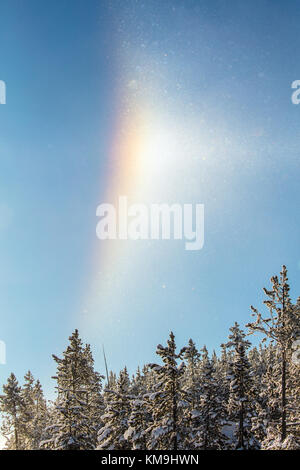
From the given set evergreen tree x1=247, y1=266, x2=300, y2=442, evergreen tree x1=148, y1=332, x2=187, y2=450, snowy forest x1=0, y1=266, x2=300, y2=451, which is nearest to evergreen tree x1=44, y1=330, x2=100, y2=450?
snowy forest x1=0, y1=266, x2=300, y2=451

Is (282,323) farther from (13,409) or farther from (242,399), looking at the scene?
(13,409)

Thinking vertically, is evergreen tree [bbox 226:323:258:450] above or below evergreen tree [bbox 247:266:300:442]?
below

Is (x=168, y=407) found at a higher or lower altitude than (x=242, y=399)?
higher

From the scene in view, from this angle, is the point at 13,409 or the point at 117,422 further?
the point at 13,409

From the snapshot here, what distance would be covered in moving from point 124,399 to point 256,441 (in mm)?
16764

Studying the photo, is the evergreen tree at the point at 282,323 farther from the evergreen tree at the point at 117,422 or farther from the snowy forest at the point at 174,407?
the evergreen tree at the point at 117,422

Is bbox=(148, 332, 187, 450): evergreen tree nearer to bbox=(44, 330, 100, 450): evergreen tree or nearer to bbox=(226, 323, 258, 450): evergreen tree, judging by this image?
bbox=(44, 330, 100, 450): evergreen tree

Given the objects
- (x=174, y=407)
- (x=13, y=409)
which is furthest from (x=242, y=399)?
(x=13, y=409)

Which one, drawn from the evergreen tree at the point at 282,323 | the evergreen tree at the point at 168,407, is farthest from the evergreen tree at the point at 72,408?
the evergreen tree at the point at 282,323

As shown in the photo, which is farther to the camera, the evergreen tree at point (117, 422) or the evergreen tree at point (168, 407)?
the evergreen tree at point (117, 422)

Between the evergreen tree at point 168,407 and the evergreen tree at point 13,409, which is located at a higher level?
the evergreen tree at point 168,407

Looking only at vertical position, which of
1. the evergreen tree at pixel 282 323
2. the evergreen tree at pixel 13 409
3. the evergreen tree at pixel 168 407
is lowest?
the evergreen tree at pixel 13 409

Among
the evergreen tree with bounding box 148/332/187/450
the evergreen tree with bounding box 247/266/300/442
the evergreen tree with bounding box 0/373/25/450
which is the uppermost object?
the evergreen tree with bounding box 247/266/300/442
